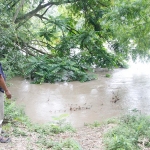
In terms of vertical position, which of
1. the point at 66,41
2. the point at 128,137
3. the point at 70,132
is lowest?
the point at 70,132

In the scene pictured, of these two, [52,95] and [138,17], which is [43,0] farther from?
[138,17]

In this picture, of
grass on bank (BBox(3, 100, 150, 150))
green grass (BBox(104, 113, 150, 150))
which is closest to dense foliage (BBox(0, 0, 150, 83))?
grass on bank (BBox(3, 100, 150, 150))

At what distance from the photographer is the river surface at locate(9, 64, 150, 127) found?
747cm

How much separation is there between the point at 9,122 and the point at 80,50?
950 cm

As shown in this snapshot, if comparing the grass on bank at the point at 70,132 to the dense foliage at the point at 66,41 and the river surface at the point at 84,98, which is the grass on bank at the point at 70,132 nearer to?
the river surface at the point at 84,98

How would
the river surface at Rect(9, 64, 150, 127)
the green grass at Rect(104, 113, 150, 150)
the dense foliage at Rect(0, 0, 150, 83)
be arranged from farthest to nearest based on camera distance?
the dense foliage at Rect(0, 0, 150, 83)
the river surface at Rect(9, 64, 150, 127)
the green grass at Rect(104, 113, 150, 150)

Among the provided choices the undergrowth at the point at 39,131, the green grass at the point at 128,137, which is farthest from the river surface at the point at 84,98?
the green grass at the point at 128,137

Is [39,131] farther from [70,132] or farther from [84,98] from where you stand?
[84,98]

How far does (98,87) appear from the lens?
11164 mm

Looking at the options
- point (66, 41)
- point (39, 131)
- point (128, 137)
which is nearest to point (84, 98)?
point (39, 131)

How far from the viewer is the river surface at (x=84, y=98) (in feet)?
24.5

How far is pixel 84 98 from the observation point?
9.39 metres

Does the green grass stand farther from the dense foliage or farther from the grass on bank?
the dense foliage

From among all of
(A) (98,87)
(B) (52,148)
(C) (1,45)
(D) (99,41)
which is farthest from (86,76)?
(B) (52,148)
